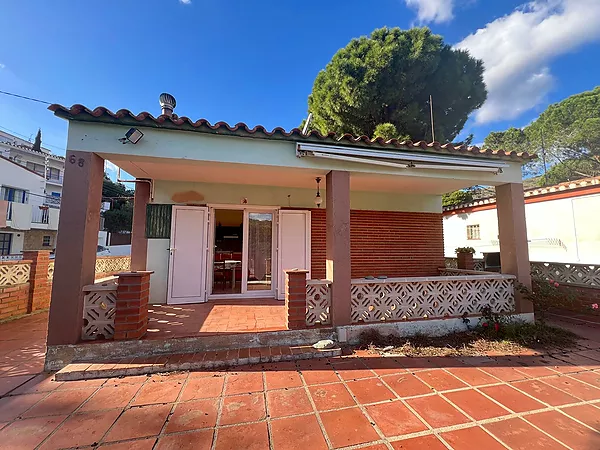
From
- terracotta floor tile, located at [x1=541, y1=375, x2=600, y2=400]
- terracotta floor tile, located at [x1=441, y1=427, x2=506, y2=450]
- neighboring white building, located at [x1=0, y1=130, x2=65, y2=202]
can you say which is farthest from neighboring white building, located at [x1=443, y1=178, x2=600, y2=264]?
neighboring white building, located at [x1=0, y1=130, x2=65, y2=202]

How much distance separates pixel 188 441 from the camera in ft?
7.25

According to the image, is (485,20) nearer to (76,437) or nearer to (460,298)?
(460,298)

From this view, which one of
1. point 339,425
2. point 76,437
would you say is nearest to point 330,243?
point 339,425

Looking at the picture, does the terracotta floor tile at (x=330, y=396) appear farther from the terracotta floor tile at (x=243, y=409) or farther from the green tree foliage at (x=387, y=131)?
the green tree foliage at (x=387, y=131)

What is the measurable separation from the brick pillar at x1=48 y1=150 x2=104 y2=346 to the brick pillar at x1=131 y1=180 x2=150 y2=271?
2.41 m

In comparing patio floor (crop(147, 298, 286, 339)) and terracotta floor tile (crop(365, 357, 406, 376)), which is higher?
patio floor (crop(147, 298, 286, 339))

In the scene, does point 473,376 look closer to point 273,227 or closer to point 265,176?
point 265,176

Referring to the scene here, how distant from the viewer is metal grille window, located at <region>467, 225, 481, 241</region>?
13.4 m

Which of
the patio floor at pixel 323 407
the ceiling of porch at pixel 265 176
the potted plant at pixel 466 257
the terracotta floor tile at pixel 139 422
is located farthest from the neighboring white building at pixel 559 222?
the terracotta floor tile at pixel 139 422

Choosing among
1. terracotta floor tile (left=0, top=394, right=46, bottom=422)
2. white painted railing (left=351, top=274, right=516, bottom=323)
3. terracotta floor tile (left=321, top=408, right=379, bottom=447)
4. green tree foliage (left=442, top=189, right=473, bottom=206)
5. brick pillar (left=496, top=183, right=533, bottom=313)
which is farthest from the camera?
green tree foliage (left=442, top=189, right=473, bottom=206)

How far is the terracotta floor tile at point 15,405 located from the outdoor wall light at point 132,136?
139 inches

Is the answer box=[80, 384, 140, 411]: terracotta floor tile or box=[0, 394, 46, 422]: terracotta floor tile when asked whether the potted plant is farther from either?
box=[0, 394, 46, 422]: terracotta floor tile

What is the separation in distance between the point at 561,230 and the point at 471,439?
41.2 feet

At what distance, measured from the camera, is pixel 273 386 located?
3131 mm
